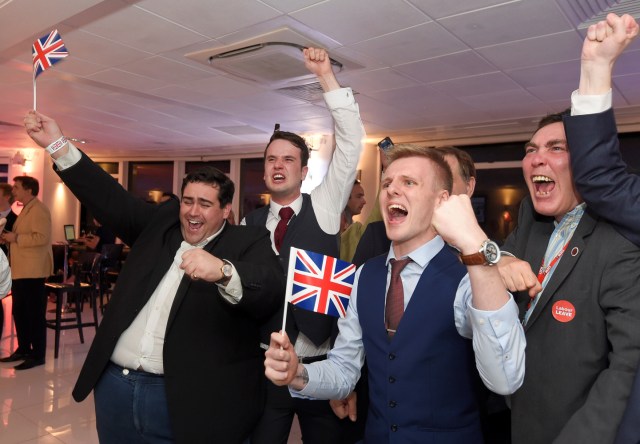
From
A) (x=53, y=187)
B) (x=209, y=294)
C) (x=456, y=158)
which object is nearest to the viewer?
(x=209, y=294)

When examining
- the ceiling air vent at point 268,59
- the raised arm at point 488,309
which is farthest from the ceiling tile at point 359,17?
the raised arm at point 488,309

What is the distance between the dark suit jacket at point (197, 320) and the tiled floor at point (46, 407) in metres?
1.92

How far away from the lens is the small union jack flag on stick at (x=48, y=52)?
239 centimetres

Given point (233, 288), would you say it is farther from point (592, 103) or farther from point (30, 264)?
point (30, 264)

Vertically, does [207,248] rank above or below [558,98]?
below

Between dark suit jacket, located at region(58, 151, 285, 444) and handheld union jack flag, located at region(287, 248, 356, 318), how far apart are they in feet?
0.58

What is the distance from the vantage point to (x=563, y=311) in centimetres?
139

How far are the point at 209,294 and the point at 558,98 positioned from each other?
209 inches

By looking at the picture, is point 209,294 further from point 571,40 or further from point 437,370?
point 571,40

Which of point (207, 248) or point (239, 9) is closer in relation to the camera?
point (207, 248)

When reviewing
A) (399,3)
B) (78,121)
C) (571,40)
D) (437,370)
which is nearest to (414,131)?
(571,40)

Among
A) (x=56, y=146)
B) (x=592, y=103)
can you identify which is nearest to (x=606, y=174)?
(x=592, y=103)

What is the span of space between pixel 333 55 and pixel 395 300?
357 cm

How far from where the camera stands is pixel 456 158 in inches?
84.1
